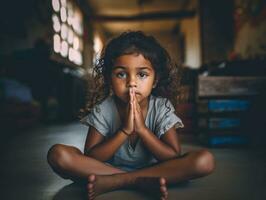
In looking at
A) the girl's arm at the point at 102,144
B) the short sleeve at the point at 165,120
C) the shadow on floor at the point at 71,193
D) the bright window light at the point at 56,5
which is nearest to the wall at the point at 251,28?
the short sleeve at the point at 165,120

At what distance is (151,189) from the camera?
1.21m

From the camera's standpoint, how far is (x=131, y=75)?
53.1 inches

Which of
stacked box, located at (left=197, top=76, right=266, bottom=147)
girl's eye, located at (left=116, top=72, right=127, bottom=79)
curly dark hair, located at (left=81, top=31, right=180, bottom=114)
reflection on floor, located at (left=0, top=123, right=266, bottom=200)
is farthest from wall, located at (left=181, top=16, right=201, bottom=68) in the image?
girl's eye, located at (left=116, top=72, right=127, bottom=79)

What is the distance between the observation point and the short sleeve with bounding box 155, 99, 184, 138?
1409mm

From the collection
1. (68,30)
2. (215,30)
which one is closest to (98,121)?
(68,30)

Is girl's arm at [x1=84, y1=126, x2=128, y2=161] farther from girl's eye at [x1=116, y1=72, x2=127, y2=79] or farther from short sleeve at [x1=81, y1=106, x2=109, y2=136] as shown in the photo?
girl's eye at [x1=116, y1=72, x2=127, y2=79]

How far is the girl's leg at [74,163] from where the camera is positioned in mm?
1306

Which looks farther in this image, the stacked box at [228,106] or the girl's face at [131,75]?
the stacked box at [228,106]

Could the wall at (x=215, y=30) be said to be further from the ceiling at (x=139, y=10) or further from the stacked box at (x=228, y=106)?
the stacked box at (x=228, y=106)

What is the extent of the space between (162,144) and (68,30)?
5.78 m

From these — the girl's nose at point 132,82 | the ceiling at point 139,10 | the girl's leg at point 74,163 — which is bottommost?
the girl's leg at point 74,163

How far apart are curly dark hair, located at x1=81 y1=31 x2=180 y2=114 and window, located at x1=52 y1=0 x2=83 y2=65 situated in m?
4.15

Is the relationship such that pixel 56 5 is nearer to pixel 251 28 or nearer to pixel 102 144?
pixel 251 28

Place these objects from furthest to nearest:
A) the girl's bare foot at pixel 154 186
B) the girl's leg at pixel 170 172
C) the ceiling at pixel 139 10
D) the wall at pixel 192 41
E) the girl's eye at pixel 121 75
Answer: the ceiling at pixel 139 10
the wall at pixel 192 41
the girl's eye at pixel 121 75
the girl's leg at pixel 170 172
the girl's bare foot at pixel 154 186
